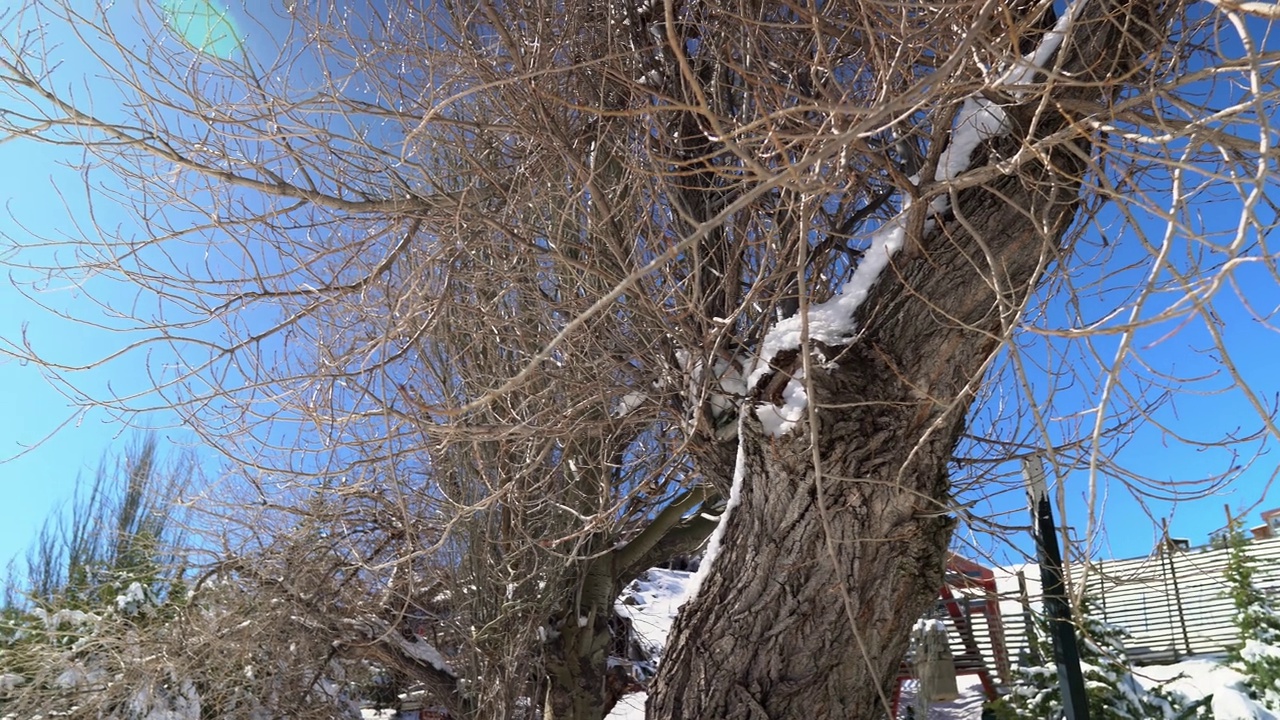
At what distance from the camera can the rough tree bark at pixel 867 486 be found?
8.38ft

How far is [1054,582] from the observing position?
3.45 meters

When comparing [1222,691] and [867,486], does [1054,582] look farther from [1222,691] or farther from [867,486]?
[1222,691]

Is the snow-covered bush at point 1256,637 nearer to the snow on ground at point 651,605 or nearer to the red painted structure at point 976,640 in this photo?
the red painted structure at point 976,640

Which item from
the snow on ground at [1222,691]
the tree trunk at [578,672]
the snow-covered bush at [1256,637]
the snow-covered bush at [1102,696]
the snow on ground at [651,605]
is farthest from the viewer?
the snow on ground at [651,605]

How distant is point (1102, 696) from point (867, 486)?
13.6ft

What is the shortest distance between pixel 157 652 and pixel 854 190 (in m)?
5.84

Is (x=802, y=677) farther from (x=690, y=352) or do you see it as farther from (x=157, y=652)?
(x=157, y=652)

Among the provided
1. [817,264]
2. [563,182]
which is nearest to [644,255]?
[563,182]

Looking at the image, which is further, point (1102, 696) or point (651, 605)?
point (651, 605)

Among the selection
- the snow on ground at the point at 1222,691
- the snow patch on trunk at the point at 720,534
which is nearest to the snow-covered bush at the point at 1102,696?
the snow on ground at the point at 1222,691

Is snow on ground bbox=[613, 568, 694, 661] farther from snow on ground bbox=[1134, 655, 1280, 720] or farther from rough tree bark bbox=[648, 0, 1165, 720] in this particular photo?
rough tree bark bbox=[648, 0, 1165, 720]

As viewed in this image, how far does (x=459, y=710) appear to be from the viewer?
20.1 ft

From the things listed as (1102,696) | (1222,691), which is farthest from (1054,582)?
(1222,691)

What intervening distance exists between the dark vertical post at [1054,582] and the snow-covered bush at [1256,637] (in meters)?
4.21
